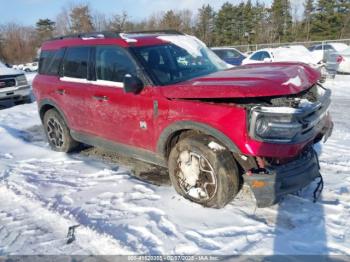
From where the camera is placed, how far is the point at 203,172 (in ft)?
→ 12.5

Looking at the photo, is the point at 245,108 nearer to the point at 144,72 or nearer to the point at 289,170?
the point at 289,170

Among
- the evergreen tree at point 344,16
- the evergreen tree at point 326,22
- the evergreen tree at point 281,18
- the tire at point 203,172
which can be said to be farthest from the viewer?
the evergreen tree at point 281,18

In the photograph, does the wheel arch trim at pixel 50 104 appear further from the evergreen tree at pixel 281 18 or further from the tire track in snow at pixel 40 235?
the evergreen tree at pixel 281 18

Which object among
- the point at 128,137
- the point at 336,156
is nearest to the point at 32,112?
the point at 128,137

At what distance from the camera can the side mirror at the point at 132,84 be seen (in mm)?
4035

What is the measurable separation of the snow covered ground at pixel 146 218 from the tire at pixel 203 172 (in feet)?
0.45

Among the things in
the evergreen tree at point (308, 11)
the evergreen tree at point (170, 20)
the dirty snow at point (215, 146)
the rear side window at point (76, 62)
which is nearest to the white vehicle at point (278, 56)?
the rear side window at point (76, 62)

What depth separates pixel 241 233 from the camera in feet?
11.0

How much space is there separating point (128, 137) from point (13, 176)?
1.85 m

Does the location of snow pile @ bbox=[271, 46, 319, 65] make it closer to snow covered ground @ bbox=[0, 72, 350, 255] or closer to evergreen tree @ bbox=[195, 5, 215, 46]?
snow covered ground @ bbox=[0, 72, 350, 255]

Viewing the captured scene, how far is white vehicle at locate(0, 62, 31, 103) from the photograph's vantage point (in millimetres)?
11422

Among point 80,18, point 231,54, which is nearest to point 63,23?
point 80,18

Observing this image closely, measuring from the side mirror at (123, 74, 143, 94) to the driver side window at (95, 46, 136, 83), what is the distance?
231mm

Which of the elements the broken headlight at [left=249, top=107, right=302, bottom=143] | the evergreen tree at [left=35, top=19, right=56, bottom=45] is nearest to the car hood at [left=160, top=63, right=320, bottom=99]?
the broken headlight at [left=249, top=107, right=302, bottom=143]
